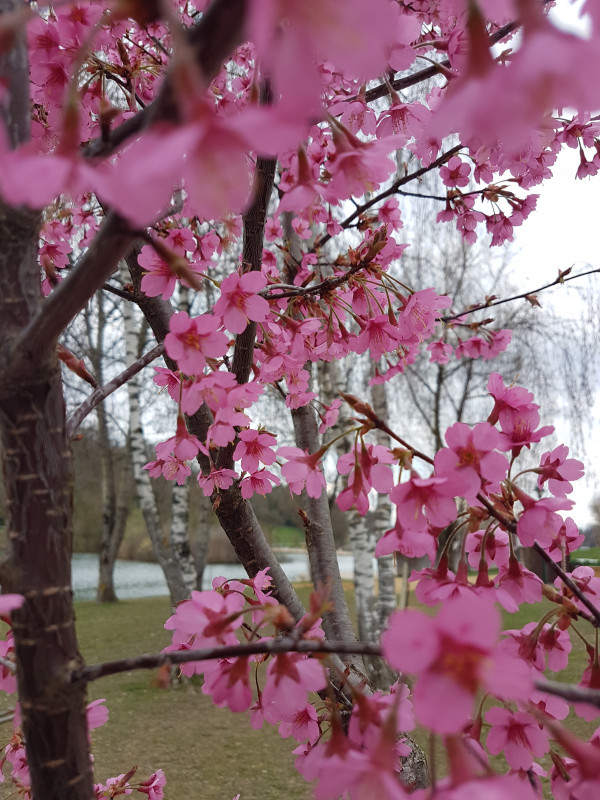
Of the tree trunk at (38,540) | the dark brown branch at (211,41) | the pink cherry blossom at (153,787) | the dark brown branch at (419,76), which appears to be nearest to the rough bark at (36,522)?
the tree trunk at (38,540)

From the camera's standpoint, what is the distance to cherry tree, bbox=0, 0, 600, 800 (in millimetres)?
364

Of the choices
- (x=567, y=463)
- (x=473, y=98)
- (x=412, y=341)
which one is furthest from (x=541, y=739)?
(x=412, y=341)

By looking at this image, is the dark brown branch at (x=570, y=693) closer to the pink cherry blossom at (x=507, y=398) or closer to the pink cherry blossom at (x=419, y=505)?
the pink cherry blossom at (x=419, y=505)

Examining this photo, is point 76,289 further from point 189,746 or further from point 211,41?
point 189,746

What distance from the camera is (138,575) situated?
59.0ft

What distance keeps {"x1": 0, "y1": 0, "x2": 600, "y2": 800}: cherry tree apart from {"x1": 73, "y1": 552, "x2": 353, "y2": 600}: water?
11651mm

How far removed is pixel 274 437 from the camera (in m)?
1.58

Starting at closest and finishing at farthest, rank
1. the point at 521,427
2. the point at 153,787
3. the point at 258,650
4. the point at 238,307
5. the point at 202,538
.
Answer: the point at 258,650
the point at 521,427
the point at 238,307
the point at 153,787
the point at 202,538

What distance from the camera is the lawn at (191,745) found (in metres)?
3.67

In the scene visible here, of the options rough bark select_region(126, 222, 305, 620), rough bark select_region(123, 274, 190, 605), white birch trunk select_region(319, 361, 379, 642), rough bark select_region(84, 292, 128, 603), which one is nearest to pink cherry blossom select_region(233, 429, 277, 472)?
rough bark select_region(126, 222, 305, 620)

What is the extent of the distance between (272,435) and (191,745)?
3850 millimetres

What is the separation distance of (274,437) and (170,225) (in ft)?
3.61

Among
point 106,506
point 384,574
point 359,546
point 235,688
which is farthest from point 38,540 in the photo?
point 106,506

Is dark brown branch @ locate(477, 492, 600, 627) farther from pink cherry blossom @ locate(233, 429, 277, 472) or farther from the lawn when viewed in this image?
the lawn
